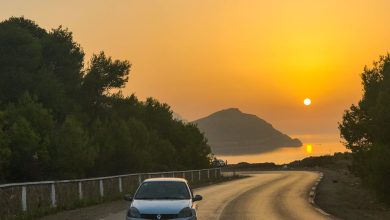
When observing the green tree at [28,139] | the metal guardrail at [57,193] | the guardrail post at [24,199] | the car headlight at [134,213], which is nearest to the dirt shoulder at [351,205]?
the car headlight at [134,213]

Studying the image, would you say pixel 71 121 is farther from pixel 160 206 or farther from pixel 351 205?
pixel 160 206

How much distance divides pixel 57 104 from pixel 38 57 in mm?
4731

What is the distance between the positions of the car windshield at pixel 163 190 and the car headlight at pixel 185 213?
1077 mm

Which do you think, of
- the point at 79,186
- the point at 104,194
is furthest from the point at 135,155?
the point at 79,186

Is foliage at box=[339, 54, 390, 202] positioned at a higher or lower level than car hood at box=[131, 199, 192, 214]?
higher

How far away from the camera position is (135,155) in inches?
2096

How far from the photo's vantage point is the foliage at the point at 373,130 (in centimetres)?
2923

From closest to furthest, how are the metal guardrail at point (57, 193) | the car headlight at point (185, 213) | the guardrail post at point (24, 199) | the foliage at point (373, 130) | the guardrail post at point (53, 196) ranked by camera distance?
1. the car headlight at point (185, 213)
2. the metal guardrail at point (57, 193)
3. the guardrail post at point (24, 199)
4. the guardrail post at point (53, 196)
5. the foliage at point (373, 130)

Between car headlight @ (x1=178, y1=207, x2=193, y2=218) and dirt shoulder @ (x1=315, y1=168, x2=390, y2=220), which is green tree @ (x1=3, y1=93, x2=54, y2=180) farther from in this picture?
car headlight @ (x1=178, y1=207, x2=193, y2=218)

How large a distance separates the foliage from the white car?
1571 centimetres

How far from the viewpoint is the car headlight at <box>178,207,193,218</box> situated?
48.2 ft

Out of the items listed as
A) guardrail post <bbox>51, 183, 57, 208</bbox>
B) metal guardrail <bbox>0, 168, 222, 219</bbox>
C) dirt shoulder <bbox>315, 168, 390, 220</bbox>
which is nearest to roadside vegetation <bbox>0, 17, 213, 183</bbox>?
metal guardrail <bbox>0, 168, 222, 219</bbox>

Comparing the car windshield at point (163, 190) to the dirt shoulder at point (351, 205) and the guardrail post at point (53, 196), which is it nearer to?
the dirt shoulder at point (351, 205)

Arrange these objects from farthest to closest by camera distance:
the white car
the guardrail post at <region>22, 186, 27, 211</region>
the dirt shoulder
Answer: the dirt shoulder → the guardrail post at <region>22, 186, 27, 211</region> → the white car
